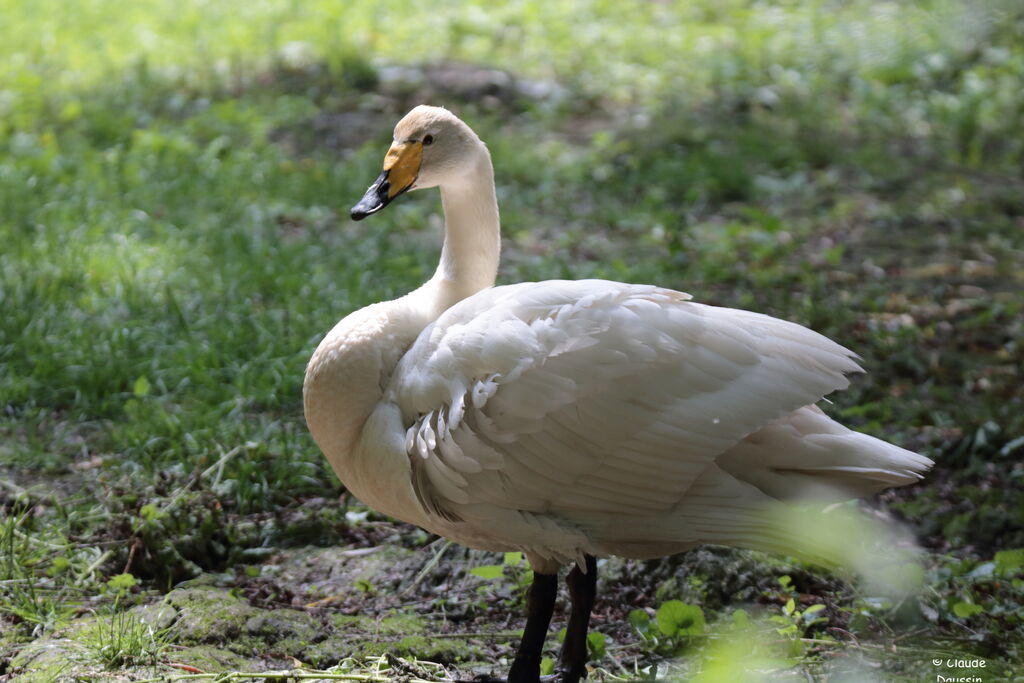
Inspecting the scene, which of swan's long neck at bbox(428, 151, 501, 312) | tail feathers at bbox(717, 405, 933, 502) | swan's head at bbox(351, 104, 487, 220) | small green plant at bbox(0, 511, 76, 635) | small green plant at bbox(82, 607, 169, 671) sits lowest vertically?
small green plant at bbox(0, 511, 76, 635)

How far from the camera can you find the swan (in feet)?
8.52

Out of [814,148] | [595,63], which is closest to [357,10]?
[595,63]

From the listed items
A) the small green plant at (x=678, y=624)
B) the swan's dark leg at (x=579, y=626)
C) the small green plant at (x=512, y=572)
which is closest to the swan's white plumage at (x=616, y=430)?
the swan's dark leg at (x=579, y=626)

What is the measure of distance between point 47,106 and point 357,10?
9.83ft

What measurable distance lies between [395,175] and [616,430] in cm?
113

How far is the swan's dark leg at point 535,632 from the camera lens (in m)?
2.84

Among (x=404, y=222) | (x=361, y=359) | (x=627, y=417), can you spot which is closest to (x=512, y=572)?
(x=361, y=359)

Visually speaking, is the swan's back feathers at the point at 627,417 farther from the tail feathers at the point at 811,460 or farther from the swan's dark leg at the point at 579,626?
the swan's dark leg at the point at 579,626

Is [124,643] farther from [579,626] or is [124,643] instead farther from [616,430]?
[616,430]

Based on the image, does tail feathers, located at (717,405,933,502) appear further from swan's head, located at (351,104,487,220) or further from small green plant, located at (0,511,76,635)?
small green plant, located at (0,511,76,635)

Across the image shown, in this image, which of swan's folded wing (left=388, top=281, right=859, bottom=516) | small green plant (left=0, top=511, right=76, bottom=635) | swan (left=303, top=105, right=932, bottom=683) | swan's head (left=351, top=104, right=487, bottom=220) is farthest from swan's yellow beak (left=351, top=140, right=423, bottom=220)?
small green plant (left=0, top=511, right=76, bottom=635)

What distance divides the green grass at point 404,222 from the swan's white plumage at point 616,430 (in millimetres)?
766

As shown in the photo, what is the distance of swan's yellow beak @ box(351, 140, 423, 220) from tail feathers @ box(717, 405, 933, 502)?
1246mm

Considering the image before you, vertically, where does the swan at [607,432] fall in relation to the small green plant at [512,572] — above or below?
above
